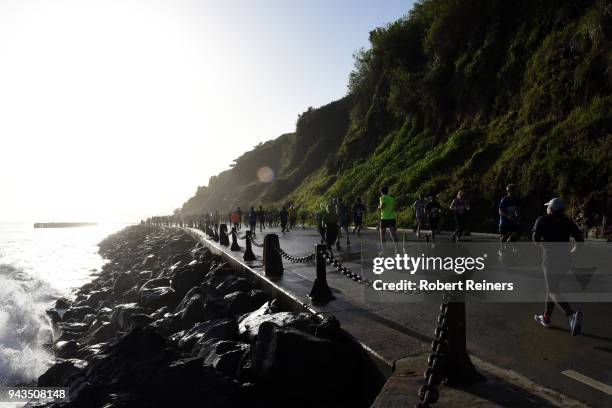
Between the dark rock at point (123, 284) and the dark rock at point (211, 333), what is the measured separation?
10903mm

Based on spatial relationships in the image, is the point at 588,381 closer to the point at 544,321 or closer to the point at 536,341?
the point at 536,341

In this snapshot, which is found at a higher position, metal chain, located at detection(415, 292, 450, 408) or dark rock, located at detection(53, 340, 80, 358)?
metal chain, located at detection(415, 292, 450, 408)

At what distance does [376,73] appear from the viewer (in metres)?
45.2

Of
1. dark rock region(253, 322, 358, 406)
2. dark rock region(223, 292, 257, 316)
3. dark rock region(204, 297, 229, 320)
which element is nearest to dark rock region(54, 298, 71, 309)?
dark rock region(204, 297, 229, 320)

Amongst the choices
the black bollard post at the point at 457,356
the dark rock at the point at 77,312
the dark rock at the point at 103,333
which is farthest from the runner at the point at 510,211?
the dark rock at the point at 77,312

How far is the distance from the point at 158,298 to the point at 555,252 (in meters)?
9.91

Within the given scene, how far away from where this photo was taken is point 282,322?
606 centimetres

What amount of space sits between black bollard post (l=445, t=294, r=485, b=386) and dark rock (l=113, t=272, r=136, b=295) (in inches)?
632

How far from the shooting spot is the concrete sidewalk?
3449 millimetres

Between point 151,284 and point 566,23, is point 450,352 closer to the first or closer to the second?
point 151,284

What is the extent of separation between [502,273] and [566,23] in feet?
60.2

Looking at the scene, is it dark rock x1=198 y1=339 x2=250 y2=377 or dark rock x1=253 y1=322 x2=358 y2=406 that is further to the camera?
dark rock x1=198 y1=339 x2=250 y2=377

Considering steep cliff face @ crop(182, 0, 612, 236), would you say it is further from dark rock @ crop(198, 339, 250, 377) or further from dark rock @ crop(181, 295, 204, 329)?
dark rock @ crop(198, 339, 250, 377)

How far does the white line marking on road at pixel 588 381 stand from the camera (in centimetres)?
360
